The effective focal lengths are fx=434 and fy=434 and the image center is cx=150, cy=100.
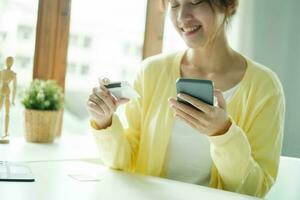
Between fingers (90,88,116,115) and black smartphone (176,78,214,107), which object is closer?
black smartphone (176,78,214,107)

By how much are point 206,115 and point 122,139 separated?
14.4 inches

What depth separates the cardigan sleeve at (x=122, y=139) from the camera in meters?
1.29

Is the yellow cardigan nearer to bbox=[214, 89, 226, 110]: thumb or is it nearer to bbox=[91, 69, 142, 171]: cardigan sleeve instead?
bbox=[91, 69, 142, 171]: cardigan sleeve

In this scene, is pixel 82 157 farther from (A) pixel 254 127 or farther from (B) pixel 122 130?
(A) pixel 254 127

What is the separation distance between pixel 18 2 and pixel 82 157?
2.47ft

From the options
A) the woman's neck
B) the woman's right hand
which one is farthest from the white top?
the woman's right hand

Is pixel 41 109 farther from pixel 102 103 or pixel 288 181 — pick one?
pixel 288 181

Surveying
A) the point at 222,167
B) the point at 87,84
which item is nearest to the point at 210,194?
the point at 222,167

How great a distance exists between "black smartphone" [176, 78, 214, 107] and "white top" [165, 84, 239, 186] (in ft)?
Answer: 1.01

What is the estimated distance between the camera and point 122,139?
1328 millimetres

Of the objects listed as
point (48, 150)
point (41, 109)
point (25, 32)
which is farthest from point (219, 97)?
point (25, 32)

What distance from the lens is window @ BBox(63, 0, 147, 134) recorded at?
2037mm

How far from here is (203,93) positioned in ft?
3.38

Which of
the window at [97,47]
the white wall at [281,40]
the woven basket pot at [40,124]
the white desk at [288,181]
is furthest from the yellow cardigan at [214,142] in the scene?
the white wall at [281,40]
